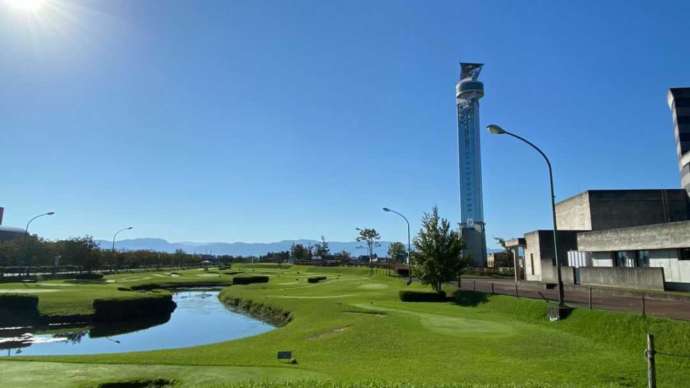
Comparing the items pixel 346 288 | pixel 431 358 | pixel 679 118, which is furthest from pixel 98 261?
pixel 679 118

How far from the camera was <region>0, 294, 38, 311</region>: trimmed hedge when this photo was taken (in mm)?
31516

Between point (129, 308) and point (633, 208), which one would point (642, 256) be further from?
point (129, 308)

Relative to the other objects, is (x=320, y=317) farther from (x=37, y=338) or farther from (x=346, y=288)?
(x=346, y=288)

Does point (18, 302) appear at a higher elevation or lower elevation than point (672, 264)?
lower

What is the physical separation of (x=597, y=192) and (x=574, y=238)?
6.23 metres

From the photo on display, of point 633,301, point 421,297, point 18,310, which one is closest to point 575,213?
point 421,297

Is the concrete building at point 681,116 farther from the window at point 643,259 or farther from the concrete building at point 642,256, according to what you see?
the window at point 643,259

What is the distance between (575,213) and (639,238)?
17.6 metres

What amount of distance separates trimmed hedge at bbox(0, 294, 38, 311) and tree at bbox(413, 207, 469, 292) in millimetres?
28533

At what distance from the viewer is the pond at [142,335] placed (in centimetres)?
2498

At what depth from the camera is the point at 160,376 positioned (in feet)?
44.7

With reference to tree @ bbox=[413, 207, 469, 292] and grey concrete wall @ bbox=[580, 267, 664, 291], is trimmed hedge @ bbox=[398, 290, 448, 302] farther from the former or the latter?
grey concrete wall @ bbox=[580, 267, 664, 291]

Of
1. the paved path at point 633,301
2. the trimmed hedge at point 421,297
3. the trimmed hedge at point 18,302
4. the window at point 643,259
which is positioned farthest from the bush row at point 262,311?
the window at point 643,259

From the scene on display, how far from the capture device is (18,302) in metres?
31.8
